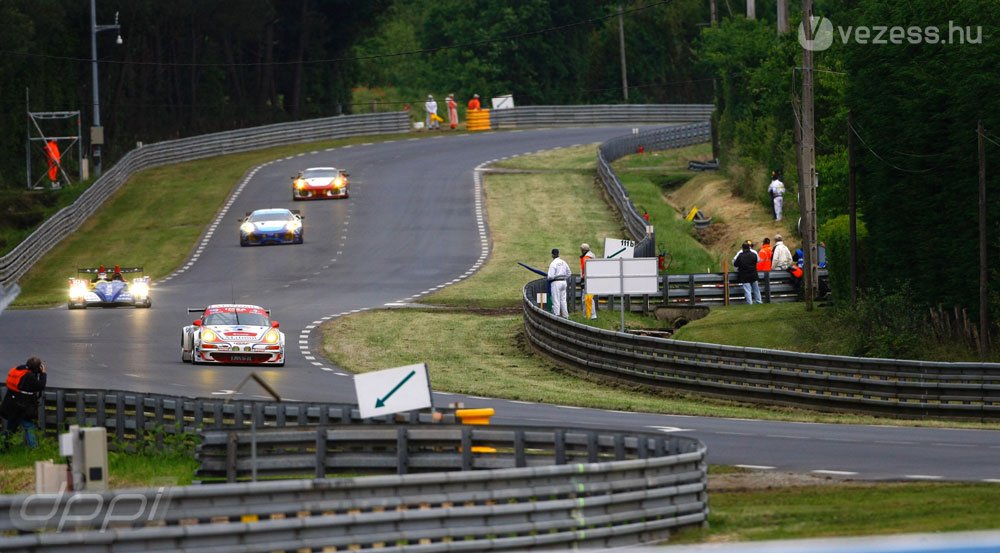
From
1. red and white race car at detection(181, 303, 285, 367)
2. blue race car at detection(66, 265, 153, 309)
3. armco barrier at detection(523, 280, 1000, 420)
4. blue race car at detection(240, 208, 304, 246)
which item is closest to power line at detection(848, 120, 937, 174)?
armco barrier at detection(523, 280, 1000, 420)

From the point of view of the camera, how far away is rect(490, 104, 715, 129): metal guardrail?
92.6 m

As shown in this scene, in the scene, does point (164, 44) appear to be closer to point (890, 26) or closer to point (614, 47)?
point (614, 47)

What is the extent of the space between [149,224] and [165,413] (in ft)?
123

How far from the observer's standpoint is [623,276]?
33344 mm

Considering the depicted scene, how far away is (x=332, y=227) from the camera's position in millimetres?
58625

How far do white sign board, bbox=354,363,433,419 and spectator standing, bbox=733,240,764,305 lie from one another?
25.6 meters

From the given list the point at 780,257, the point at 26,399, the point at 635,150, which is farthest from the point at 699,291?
the point at 635,150

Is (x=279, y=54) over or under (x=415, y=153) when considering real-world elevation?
over

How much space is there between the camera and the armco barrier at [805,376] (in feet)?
90.3

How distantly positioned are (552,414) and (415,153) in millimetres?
52281

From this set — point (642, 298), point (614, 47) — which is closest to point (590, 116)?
point (614, 47)

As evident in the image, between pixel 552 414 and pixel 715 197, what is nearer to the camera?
pixel 552 414

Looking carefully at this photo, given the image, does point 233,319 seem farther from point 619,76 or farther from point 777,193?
point 619,76

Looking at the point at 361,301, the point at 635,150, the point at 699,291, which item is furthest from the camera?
the point at 635,150
